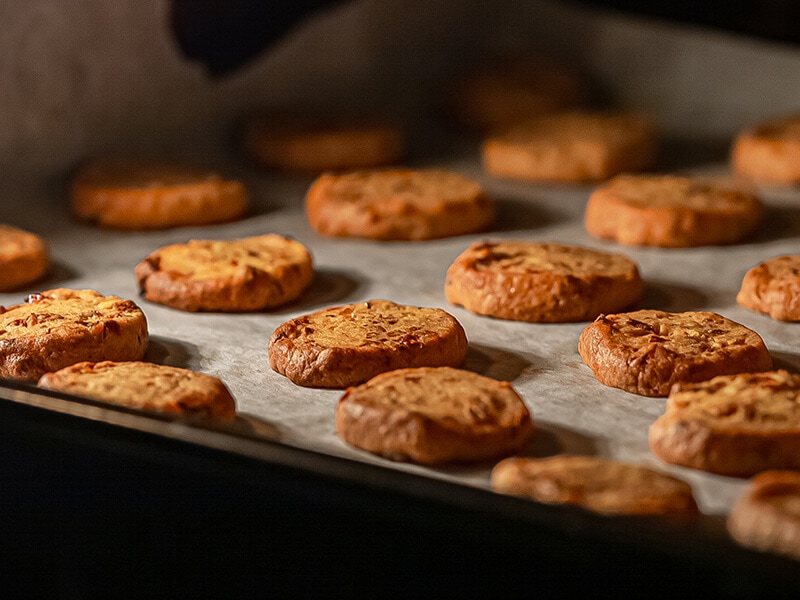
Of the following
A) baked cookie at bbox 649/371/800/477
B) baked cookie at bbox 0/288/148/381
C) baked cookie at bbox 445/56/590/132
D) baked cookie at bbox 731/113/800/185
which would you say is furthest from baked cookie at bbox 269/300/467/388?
baked cookie at bbox 445/56/590/132

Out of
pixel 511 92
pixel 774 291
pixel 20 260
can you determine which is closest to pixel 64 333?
pixel 20 260

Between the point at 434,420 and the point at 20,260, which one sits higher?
the point at 434,420

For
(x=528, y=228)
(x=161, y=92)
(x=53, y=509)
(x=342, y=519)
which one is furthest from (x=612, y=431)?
(x=161, y=92)

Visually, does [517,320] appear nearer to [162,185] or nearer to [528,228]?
[528,228]

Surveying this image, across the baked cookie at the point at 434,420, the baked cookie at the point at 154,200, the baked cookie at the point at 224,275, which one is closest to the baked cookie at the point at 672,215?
the baked cookie at the point at 224,275

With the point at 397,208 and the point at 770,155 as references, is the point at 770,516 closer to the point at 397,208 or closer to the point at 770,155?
the point at 397,208

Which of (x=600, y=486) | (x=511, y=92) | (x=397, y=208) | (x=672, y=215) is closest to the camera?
(x=600, y=486)

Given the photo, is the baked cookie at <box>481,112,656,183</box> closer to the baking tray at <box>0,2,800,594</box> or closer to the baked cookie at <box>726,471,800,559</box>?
the baking tray at <box>0,2,800,594</box>
